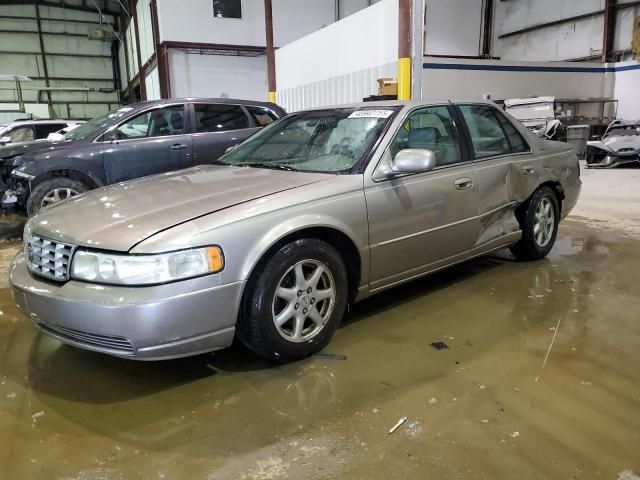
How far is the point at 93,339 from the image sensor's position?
2.21 metres

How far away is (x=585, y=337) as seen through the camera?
288 cm

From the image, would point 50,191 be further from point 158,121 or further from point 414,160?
point 414,160

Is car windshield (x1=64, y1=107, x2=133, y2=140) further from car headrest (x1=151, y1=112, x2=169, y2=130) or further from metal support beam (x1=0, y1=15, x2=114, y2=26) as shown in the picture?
metal support beam (x1=0, y1=15, x2=114, y2=26)

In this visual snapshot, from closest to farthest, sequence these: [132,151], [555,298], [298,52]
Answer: [555,298]
[132,151]
[298,52]

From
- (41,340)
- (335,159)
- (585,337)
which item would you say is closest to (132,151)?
(41,340)

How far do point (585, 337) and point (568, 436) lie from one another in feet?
3.41

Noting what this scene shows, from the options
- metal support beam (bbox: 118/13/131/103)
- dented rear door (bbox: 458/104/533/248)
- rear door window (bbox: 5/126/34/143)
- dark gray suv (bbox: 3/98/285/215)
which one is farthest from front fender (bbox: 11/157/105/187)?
metal support beam (bbox: 118/13/131/103)

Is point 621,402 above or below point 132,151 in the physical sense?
below

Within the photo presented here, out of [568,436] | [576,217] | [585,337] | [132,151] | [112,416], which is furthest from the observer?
[576,217]

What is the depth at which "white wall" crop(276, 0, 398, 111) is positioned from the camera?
9438 millimetres

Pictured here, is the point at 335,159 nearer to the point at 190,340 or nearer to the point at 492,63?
the point at 190,340

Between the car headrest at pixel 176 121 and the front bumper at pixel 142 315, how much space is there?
4.01 m

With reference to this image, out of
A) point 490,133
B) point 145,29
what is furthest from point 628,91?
point 145,29

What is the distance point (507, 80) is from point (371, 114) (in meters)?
Result: 12.6
